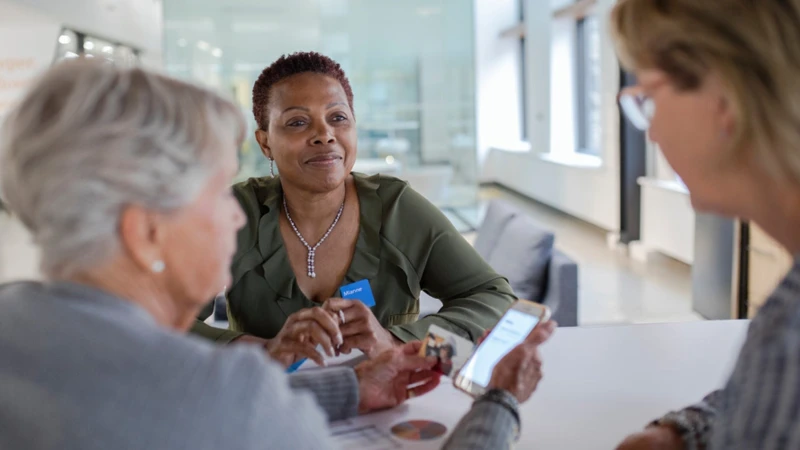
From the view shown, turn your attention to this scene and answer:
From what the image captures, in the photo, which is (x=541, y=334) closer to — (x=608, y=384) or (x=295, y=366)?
(x=608, y=384)

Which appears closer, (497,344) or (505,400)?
(505,400)

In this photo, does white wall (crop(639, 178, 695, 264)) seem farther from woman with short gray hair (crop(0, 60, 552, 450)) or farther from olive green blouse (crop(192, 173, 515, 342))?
woman with short gray hair (crop(0, 60, 552, 450))

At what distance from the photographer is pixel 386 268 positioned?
2.12m

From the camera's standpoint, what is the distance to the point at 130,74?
923 mm

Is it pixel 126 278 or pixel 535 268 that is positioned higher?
pixel 126 278

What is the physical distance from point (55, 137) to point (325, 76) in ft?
4.51

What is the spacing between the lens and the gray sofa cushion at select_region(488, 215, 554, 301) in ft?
13.5

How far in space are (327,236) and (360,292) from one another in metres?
0.22

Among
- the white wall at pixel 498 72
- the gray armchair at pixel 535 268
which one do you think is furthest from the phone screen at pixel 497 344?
the white wall at pixel 498 72

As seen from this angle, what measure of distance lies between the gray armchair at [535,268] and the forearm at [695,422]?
258 cm

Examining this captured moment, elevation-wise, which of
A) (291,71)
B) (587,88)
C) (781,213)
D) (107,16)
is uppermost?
(107,16)

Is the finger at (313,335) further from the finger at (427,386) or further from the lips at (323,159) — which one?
the lips at (323,159)

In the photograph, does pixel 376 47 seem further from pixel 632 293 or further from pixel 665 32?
pixel 665 32

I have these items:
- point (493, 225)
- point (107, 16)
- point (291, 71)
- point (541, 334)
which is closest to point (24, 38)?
point (107, 16)
